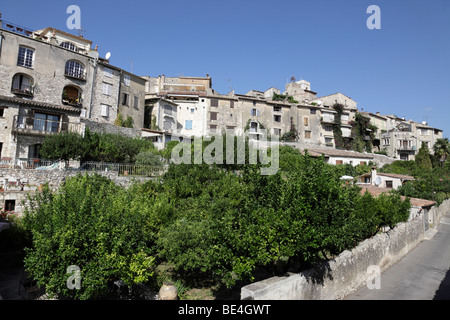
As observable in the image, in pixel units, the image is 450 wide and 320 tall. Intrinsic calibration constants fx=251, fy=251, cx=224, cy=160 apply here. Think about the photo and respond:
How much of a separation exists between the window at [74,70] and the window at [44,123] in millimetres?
7900

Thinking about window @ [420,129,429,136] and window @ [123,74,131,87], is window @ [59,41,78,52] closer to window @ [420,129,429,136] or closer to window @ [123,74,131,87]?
window @ [123,74,131,87]

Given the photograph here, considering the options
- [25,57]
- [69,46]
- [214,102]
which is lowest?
[25,57]

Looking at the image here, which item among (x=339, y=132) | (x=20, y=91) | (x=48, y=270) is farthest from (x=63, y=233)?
(x=339, y=132)

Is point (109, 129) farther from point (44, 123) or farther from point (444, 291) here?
point (444, 291)

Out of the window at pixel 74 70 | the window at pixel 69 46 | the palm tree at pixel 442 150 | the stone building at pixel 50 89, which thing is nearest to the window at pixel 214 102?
the stone building at pixel 50 89

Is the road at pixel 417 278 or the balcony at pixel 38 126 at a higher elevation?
the balcony at pixel 38 126

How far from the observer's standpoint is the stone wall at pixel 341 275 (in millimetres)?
7184

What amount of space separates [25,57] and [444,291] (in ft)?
139

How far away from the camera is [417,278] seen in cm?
1320

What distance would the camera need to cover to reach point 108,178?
20.6 meters

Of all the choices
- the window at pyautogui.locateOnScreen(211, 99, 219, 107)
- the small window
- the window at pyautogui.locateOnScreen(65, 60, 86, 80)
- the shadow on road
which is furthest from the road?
the window at pyautogui.locateOnScreen(65, 60, 86, 80)

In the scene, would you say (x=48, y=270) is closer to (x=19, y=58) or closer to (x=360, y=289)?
(x=360, y=289)

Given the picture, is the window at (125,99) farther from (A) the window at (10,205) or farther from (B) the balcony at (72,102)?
(A) the window at (10,205)

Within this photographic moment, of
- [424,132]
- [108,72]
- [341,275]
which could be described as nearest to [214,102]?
[108,72]
